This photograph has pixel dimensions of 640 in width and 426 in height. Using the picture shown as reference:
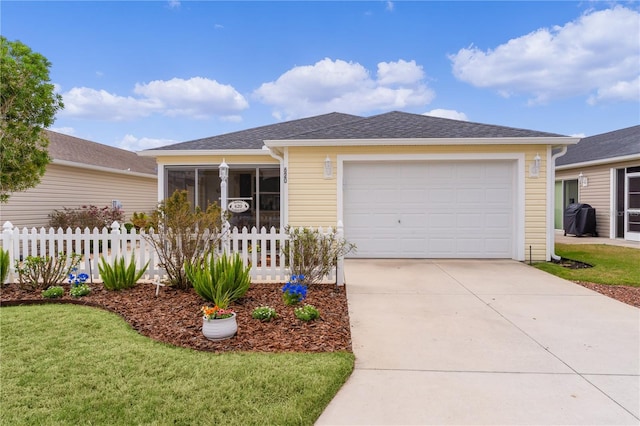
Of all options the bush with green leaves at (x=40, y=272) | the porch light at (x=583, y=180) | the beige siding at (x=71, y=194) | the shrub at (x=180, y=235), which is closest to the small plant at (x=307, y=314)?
the shrub at (x=180, y=235)

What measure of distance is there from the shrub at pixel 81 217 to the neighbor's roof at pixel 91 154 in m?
1.67

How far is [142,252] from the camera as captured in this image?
571 cm

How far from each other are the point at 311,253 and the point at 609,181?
13105 mm

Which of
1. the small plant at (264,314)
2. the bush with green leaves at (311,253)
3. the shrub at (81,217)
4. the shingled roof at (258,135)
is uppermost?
the shingled roof at (258,135)

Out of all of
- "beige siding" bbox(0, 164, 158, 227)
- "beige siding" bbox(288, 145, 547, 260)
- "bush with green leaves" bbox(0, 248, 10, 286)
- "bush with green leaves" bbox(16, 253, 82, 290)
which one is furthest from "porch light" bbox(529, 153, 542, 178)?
"beige siding" bbox(0, 164, 158, 227)

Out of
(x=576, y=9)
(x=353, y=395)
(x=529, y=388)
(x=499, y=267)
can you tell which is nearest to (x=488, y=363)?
(x=529, y=388)

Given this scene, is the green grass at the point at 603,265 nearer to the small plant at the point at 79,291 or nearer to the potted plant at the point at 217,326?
the potted plant at the point at 217,326

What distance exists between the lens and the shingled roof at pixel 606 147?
490 inches

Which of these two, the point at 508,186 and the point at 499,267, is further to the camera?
the point at 508,186

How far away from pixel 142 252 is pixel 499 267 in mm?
6961

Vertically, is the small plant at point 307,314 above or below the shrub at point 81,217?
below

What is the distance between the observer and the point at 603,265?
765 cm

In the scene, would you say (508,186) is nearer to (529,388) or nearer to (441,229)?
(441,229)

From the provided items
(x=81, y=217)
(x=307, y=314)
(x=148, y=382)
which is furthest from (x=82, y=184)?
(x=148, y=382)
